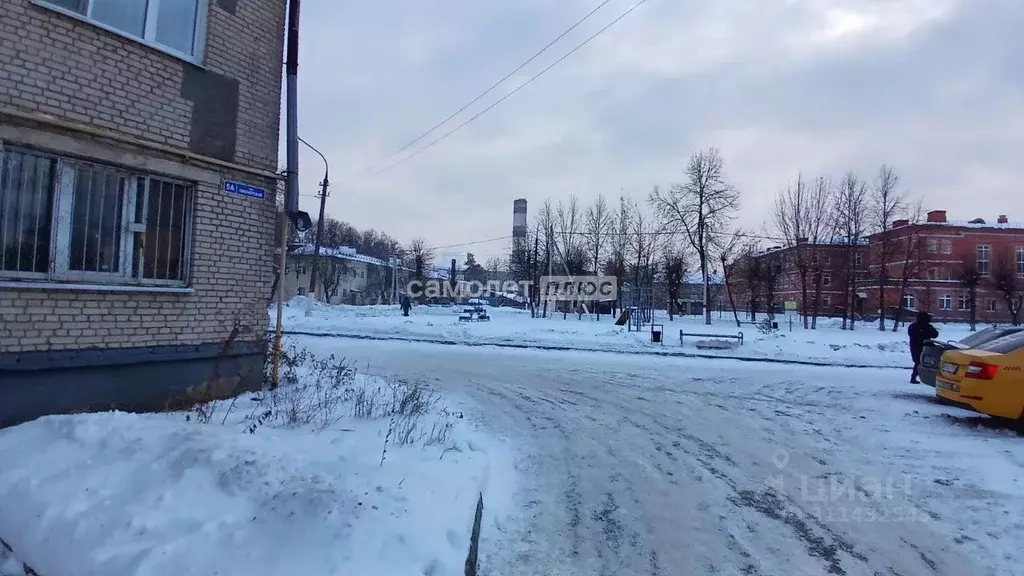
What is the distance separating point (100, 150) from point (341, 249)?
81239mm

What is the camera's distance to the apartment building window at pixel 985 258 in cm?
6488

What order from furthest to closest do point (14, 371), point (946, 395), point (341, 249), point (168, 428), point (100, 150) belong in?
point (341, 249), point (946, 395), point (100, 150), point (14, 371), point (168, 428)

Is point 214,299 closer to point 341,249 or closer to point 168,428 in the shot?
point 168,428

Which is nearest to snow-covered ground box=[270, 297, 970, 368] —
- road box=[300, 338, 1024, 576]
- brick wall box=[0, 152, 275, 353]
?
road box=[300, 338, 1024, 576]

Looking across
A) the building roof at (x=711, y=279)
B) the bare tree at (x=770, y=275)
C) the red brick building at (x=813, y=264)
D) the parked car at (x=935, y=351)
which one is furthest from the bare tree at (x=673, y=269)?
the parked car at (x=935, y=351)

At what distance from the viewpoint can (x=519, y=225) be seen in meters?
63.4

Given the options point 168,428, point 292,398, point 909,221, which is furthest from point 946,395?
point 909,221

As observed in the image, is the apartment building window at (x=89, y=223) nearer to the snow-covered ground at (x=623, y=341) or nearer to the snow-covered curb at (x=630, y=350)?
the snow-covered curb at (x=630, y=350)

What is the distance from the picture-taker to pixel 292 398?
24.0 feet

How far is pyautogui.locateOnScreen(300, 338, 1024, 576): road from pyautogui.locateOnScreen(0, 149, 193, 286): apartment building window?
15.7 ft

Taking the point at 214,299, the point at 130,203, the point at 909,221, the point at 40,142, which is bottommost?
the point at 214,299

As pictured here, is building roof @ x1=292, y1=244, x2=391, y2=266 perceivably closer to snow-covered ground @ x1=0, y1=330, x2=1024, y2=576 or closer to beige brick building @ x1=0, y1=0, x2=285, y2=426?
beige brick building @ x1=0, y1=0, x2=285, y2=426

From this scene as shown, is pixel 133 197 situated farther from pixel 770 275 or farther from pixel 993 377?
pixel 770 275

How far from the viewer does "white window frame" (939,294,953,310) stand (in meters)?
67.8
